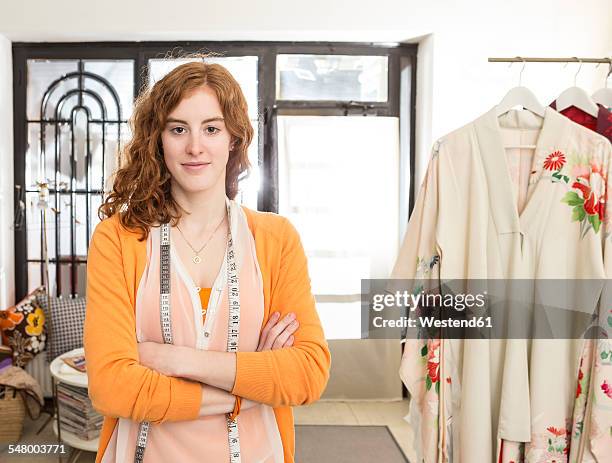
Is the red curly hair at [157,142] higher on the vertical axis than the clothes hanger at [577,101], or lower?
lower

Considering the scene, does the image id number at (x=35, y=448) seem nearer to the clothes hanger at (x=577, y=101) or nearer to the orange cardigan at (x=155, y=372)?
the orange cardigan at (x=155, y=372)

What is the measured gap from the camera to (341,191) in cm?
352

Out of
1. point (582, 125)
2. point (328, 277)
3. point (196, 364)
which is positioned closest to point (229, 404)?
point (196, 364)

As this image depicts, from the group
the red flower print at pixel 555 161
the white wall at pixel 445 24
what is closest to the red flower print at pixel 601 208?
the red flower print at pixel 555 161

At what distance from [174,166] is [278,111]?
96.8 inches

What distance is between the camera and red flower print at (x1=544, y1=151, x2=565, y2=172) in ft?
→ 5.25

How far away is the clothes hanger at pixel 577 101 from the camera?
5.65 ft

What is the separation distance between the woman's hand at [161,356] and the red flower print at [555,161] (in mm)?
1157

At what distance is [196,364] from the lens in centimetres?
108

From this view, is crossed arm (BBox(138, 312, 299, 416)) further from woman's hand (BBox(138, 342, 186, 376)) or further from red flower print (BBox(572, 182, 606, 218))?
red flower print (BBox(572, 182, 606, 218))

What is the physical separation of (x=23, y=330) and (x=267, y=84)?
2.06 metres

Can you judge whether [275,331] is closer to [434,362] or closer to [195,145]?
[195,145]

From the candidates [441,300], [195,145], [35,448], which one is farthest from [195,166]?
[35,448]

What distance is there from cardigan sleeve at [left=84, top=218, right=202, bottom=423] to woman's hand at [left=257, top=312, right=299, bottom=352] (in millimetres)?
167
